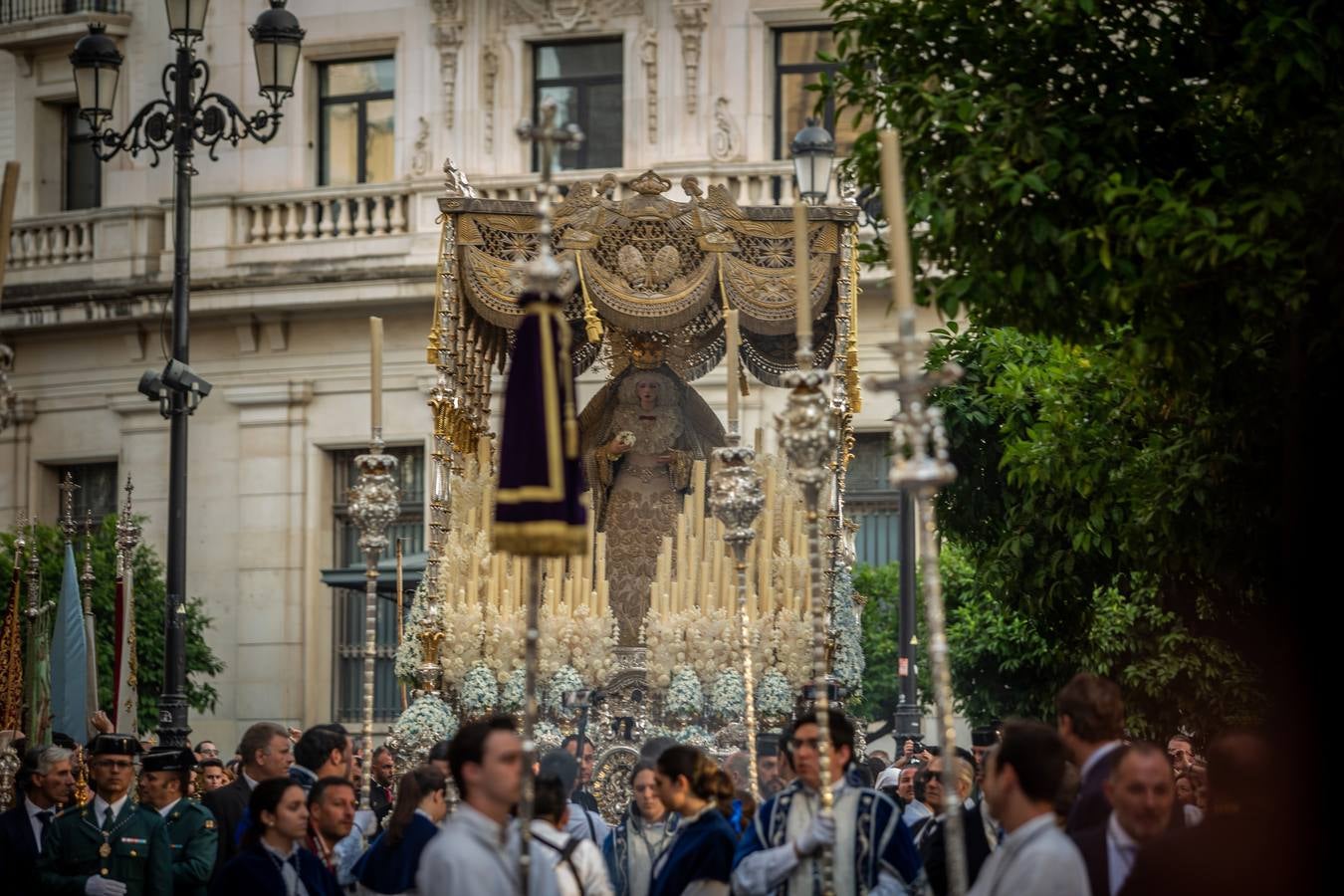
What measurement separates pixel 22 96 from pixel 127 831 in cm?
2434

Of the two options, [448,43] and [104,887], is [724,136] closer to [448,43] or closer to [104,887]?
[448,43]

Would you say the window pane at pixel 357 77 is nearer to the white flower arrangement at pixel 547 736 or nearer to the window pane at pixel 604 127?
the window pane at pixel 604 127

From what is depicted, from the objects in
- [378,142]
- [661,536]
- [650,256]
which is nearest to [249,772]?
[661,536]

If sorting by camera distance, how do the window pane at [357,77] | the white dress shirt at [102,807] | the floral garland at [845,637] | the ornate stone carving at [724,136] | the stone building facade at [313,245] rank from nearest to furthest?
the white dress shirt at [102,807] < the floral garland at [845,637] < the ornate stone carving at [724,136] < the stone building facade at [313,245] < the window pane at [357,77]

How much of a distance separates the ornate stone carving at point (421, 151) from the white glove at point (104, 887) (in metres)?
20.4

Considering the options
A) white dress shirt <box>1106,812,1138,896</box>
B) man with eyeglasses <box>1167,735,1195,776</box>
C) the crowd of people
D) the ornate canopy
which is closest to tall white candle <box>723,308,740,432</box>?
the crowd of people

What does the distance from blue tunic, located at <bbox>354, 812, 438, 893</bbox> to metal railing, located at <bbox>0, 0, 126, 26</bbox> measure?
82.2ft

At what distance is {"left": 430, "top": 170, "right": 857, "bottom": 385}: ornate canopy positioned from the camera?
17922mm

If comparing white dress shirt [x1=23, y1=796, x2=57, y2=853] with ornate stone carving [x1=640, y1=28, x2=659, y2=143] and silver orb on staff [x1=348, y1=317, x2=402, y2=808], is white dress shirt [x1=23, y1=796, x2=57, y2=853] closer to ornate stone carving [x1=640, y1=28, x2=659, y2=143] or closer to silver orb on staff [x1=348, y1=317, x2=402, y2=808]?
silver orb on staff [x1=348, y1=317, x2=402, y2=808]

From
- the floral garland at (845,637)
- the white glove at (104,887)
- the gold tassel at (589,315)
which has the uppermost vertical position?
the gold tassel at (589,315)

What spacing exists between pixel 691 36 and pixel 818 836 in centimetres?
2262

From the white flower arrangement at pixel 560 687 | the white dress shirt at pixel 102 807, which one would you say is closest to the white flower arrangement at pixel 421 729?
the white flower arrangement at pixel 560 687

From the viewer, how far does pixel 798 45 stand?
3156 cm

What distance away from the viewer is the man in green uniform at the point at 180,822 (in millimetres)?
12367
